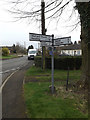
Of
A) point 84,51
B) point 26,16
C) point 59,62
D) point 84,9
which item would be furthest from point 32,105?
point 59,62

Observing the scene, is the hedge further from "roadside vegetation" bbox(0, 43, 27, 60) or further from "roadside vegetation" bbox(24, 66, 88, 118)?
"roadside vegetation" bbox(0, 43, 27, 60)

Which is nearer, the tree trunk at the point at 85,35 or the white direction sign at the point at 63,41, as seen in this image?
the tree trunk at the point at 85,35

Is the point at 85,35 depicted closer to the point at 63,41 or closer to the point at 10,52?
the point at 63,41

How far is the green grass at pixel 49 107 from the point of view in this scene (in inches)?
156

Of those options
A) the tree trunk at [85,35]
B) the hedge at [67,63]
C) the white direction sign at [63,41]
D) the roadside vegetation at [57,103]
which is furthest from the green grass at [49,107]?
the hedge at [67,63]

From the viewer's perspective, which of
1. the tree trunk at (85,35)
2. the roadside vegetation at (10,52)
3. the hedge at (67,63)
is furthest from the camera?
the roadside vegetation at (10,52)

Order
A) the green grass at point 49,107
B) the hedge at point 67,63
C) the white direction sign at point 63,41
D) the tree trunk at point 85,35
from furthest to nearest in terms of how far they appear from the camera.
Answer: the hedge at point 67,63
the white direction sign at point 63,41
the tree trunk at point 85,35
the green grass at point 49,107

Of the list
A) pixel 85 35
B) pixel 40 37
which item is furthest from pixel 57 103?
pixel 85 35

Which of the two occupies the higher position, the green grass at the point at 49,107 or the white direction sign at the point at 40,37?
the white direction sign at the point at 40,37

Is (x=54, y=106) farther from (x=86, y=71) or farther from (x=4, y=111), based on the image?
(x=86, y=71)

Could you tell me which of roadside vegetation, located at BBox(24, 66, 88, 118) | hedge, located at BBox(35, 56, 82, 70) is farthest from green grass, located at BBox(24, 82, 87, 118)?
hedge, located at BBox(35, 56, 82, 70)

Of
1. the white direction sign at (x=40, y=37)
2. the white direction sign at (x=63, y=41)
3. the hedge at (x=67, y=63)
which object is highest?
the white direction sign at (x=40, y=37)

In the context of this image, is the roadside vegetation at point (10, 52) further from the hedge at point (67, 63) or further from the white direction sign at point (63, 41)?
the white direction sign at point (63, 41)

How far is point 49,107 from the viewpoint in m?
4.50
